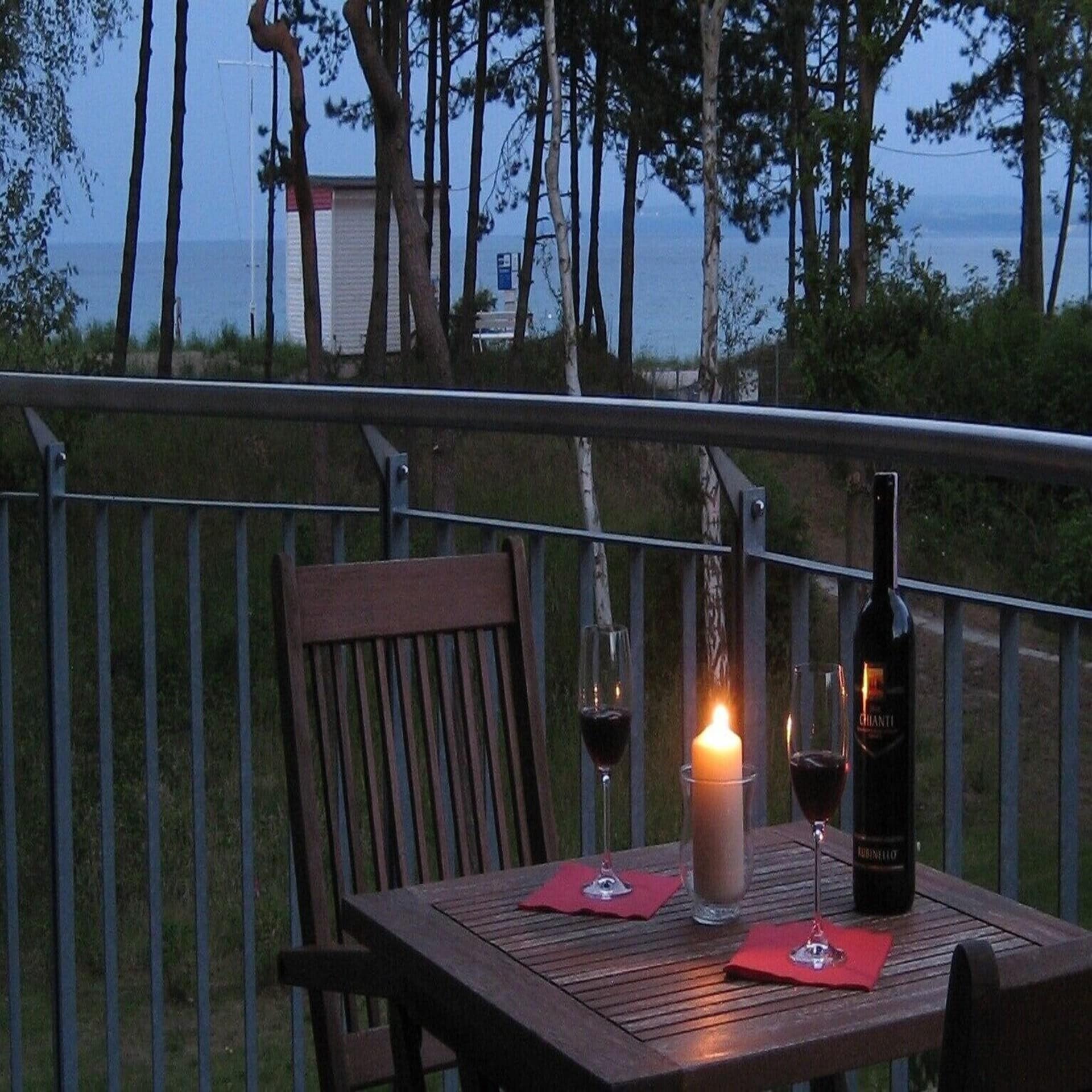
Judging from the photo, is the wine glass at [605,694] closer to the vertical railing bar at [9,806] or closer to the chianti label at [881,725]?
the chianti label at [881,725]

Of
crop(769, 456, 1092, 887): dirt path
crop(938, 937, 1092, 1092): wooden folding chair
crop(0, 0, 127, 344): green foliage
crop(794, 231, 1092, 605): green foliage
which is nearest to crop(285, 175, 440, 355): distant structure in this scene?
crop(794, 231, 1092, 605): green foliage

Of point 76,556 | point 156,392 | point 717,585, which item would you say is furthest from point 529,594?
point 717,585

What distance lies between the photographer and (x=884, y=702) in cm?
149

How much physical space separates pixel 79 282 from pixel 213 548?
3.69 m

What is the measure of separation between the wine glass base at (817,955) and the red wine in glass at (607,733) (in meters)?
0.35

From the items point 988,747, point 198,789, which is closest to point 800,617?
point 198,789

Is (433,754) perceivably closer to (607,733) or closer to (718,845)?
(607,733)

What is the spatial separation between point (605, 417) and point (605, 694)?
1.82 ft

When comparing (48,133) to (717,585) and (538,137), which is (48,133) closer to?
(538,137)

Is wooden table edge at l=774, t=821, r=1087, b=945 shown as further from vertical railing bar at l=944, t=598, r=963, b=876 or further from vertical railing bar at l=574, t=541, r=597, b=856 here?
vertical railing bar at l=574, t=541, r=597, b=856

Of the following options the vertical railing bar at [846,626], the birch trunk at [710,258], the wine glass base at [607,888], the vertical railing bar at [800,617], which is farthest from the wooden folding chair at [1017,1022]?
the birch trunk at [710,258]

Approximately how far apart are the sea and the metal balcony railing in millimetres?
16142

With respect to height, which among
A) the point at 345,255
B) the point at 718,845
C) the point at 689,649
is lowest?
the point at 718,845

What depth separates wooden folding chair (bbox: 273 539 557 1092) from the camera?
199 cm
